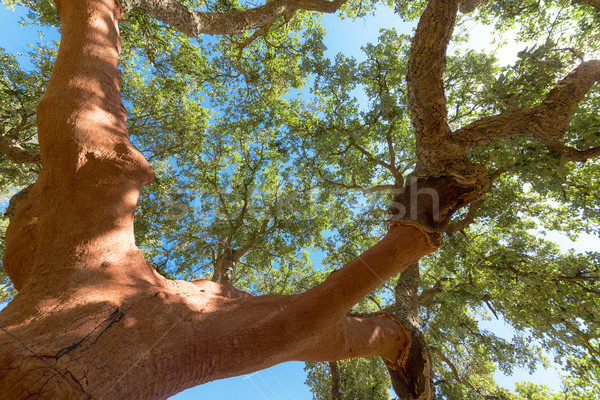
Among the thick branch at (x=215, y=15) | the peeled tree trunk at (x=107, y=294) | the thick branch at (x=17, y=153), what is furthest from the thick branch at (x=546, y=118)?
the thick branch at (x=17, y=153)

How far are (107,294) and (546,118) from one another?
5123 millimetres

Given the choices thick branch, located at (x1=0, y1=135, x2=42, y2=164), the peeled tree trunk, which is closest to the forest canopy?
thick branch, located at (x1=0, y1=135, x2=42, y2=164)

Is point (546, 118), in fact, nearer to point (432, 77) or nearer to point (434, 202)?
point (432, 77)

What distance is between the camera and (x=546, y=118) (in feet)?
10.5

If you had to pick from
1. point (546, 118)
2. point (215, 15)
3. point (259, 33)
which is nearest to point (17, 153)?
point (215, 15)

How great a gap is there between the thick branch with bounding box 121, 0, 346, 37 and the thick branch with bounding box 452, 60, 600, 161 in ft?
18.2

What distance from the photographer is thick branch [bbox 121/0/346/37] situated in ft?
15.8

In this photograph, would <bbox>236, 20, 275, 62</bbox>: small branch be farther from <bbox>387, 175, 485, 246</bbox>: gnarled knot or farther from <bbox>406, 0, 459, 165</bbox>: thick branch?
<bbox>387, 175, 485, 246</bbox>: gnarled knot

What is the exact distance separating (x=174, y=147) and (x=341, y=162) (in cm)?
624

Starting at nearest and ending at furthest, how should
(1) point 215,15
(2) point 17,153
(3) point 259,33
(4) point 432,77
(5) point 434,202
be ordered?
(5) point 434,202
(4) point 432,77
(1) point 215,15
(2) point 17,153
(3) point 259,33

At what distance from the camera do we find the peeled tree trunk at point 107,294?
143 cm

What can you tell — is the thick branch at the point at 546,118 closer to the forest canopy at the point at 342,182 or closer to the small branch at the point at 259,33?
the forest canopy at the point at 342,182

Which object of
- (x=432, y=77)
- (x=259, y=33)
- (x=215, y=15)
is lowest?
(x=432, y=77)

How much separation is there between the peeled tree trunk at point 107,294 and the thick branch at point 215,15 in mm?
1980
